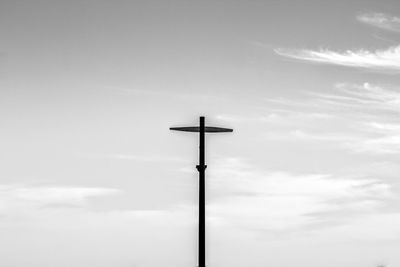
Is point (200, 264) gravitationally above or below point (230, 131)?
below

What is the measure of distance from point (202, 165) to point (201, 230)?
253 centimetres

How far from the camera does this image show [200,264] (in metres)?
45.6

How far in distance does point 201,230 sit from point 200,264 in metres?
1.31

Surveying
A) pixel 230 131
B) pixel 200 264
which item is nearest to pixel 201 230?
pixel 200 264

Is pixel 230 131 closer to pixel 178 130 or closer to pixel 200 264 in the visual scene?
pixel 178 130

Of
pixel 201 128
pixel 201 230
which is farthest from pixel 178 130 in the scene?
pixel 201 230

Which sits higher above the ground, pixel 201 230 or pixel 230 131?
pixel 230 131

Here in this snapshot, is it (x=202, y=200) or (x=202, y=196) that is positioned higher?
(x=202, y=196)

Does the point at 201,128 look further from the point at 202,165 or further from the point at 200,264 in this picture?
the point at 200,264

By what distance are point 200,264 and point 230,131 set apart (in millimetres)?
5514

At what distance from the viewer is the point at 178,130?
1826 inches

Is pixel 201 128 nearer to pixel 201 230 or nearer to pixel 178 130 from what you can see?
pixel 178 130

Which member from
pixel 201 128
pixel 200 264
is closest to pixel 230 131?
pixel 201 128

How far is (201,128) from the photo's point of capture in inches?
1805
